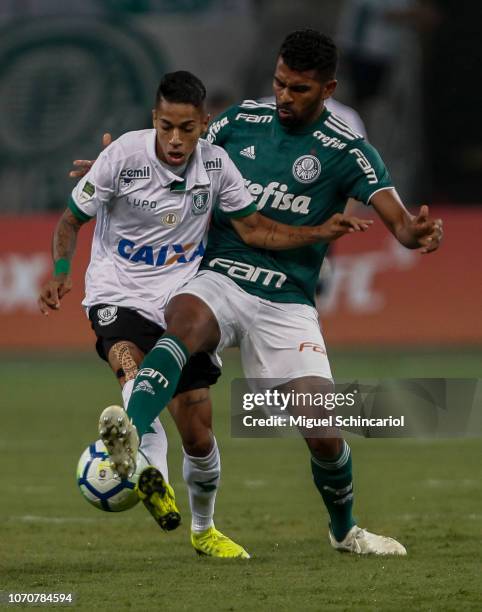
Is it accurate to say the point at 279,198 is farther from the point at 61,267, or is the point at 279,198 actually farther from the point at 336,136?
the point at 61,267

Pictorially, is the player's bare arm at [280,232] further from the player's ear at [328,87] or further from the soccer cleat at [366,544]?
the soccer cleat at [366,544]

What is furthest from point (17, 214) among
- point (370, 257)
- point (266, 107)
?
point (266, 107)

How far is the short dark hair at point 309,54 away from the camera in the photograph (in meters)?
6.73

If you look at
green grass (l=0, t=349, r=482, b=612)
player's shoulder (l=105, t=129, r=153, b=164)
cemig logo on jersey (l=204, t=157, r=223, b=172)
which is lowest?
green grass (l=0, t=349, r=482, b=612)

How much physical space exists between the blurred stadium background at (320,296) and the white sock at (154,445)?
0.48 metres

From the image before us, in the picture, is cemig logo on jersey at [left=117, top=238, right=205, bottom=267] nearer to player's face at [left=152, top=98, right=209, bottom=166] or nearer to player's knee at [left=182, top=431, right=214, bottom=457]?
player's face at [left=152, top=98, right=209, bottom=166]

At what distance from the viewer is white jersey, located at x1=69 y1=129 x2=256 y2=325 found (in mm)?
6613

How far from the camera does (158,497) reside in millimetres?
5773

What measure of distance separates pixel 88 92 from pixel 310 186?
593 inches

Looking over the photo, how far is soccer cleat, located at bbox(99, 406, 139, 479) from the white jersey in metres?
1.09

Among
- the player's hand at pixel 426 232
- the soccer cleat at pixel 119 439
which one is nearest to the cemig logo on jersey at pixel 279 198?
the player's hand at pixel 426 232

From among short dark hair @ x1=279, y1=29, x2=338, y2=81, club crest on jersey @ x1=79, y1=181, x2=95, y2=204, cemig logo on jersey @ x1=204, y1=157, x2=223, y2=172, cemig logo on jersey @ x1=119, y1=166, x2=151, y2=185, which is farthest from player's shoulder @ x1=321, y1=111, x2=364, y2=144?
club crest on jersey @ x1=79, y1=181, x2=95, y2=204

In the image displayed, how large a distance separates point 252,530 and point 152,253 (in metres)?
1.75

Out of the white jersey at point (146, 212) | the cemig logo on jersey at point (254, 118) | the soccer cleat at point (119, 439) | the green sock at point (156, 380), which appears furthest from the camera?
the cemig logo on jersey at point (254, 118)
